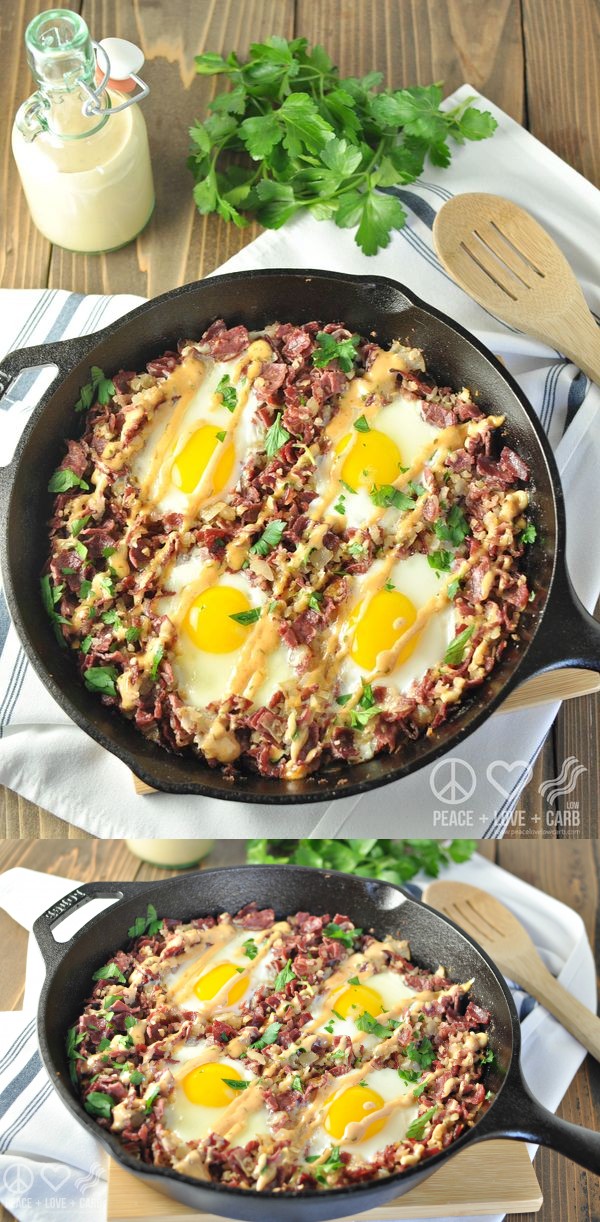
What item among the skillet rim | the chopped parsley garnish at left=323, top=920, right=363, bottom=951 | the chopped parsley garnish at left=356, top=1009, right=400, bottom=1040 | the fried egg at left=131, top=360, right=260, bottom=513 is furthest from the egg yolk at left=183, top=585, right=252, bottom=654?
the chopped parsley garnish at left=356, top=1009, right=400, bottom=1040

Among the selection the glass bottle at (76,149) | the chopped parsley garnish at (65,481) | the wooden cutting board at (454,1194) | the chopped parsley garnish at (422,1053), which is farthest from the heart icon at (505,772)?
the glass bottle at (76,149)

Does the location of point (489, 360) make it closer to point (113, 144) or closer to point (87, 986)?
point (113, 144)

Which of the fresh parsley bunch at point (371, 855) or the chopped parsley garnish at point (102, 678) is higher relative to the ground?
the chopped parsley garnish at point (102, 678)

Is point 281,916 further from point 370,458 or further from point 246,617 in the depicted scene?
point 370,458

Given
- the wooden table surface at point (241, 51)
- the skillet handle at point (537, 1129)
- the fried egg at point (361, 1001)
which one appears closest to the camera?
the skillet handle at point (537, 1129)

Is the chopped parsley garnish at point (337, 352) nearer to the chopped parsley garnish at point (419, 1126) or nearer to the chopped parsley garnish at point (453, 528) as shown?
the chopped parsley garnish at point (453, 528)

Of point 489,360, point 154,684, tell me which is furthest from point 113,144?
point 154,684

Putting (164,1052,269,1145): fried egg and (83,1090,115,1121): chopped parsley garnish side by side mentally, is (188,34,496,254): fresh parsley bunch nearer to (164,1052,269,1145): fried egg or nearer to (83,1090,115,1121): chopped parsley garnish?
(164,1052,269,1145): fried egg
